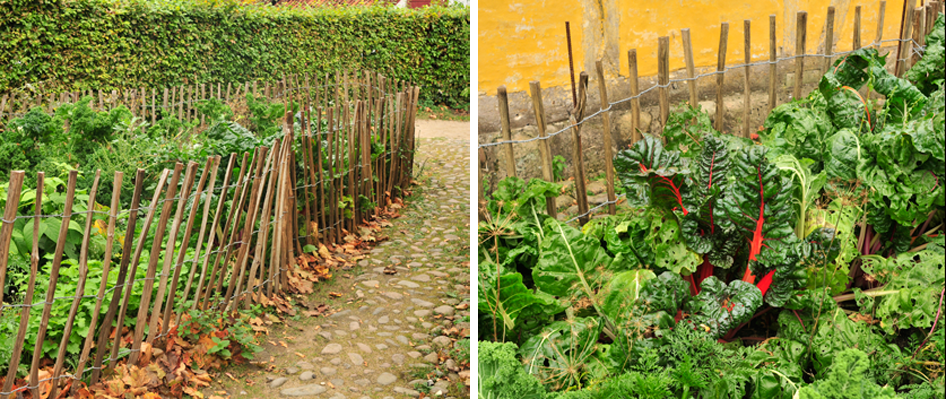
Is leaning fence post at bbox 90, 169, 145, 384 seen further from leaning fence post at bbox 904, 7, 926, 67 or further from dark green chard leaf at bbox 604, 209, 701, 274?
leaning fence post at bbox 904, 7, 926, 67

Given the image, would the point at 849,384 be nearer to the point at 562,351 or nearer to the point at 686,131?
the point at 562,351

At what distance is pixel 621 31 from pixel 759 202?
2.77 metres

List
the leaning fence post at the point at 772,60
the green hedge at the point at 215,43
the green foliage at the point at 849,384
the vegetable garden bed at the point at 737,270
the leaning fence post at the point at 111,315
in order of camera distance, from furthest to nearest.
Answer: the green hedge at the point at 215,43, the leaning fence post at the point at 772,60, the leaning fence post at the point at 111,315, the vegetable garden bed at the point at 737,270, the green foliage at the point at 849,384

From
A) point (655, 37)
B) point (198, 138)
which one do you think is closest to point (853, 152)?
point (655, 37)

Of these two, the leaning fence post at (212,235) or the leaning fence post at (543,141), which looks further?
the leaning fence post at (212,235)

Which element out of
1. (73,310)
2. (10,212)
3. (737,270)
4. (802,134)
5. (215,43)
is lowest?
(737,270)

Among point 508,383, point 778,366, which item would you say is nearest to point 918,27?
point 778,366

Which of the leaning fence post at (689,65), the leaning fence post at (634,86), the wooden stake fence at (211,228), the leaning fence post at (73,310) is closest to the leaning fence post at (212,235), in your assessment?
the wooden stake fence at (211,228)

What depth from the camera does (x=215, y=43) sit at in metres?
10.2

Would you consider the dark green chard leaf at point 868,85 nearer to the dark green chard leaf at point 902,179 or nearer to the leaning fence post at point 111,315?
the dark green chard leaf at point 902,179

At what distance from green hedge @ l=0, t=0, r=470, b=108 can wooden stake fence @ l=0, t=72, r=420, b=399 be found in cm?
494

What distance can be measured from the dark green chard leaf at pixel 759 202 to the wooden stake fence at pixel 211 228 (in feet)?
7.74

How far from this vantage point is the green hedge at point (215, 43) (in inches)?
318

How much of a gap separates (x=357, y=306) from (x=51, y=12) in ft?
22.3
